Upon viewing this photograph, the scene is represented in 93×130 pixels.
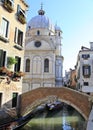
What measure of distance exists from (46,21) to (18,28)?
21.2m

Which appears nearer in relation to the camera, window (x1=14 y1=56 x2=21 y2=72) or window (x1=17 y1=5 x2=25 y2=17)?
window (x1=14 y1=56 x2=21 y2=72)

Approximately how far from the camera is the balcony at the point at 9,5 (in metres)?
12.0

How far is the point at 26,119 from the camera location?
12.9 m

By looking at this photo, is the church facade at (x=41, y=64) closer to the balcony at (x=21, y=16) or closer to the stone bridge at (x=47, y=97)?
the stone bridge at (x=47, y=97)

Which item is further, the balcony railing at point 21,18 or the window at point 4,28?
the balcony railing at point 21,18

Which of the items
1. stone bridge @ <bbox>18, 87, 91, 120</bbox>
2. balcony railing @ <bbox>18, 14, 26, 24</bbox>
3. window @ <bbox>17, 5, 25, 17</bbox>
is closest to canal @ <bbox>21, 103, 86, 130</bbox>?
stone bridge @ <bbox>18, 87, 91, 120</bbox>

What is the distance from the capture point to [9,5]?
12328 mm

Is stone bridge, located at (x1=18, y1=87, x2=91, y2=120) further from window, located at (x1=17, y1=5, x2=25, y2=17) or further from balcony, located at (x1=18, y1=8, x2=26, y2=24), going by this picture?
window, located at (x1=17, y1=5, x2=25, y2=17)

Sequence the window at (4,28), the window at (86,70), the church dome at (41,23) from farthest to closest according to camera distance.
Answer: the church dome at (41,23) → the window at (86,70) → the window at (4,28)

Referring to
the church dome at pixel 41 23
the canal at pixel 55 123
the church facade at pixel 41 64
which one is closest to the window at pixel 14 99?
the canal at pixel 55 123

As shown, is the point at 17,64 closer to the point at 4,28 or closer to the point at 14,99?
the point at 14,99

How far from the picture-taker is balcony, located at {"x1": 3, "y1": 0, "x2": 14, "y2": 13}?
1198 centimetres

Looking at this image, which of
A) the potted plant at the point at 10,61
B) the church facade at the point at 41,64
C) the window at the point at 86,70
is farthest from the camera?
the church facade at the point at 41,64

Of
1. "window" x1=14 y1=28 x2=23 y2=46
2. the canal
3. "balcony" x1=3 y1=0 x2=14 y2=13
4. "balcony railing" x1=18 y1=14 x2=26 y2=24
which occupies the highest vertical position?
"balcony" x1=3 y1=0 x2=14 y2=13
